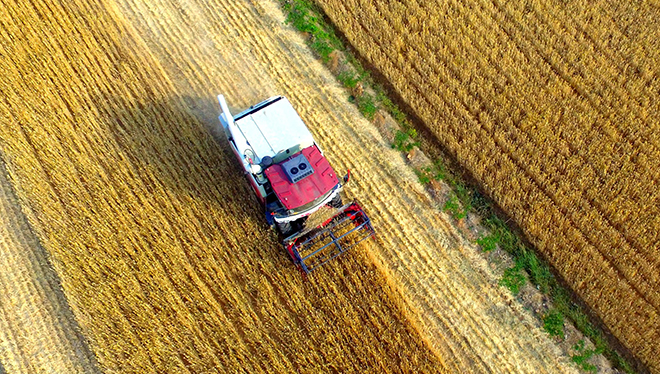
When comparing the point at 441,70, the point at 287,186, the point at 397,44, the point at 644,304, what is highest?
the point at 397,44

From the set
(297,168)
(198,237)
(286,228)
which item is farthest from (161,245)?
(297,168)

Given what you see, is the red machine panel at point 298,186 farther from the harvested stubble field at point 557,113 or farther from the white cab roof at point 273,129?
the harvested stubble field at point 557,113

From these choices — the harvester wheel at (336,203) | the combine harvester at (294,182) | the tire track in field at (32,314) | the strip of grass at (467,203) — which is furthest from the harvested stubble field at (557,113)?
the tire track in field at (32,314)

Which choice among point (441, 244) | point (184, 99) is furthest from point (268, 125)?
point (441, 244)

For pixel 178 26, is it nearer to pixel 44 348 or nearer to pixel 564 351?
pixel 44 348

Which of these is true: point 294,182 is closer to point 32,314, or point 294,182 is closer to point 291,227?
point 291,227

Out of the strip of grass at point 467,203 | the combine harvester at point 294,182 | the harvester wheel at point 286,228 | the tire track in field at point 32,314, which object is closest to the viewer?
the combine harvester at point 294,182

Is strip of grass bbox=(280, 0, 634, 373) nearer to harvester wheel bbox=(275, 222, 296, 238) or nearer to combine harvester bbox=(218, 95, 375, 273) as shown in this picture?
combine harvester bbox=(218, 95, 375, 273)
